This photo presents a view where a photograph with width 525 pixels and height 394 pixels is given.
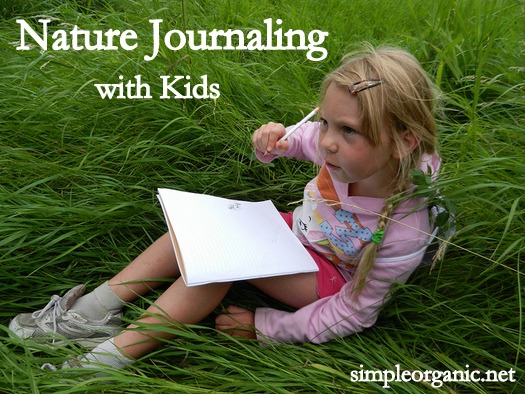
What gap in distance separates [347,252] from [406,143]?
0.29 m

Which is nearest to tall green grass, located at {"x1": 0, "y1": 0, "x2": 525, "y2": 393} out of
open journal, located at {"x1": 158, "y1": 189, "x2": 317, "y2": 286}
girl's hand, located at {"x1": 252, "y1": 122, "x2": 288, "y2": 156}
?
open journal, located at {"x1": 158, "y1": 189, "x2": 317, "y2": 286}

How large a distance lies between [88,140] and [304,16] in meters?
1.01

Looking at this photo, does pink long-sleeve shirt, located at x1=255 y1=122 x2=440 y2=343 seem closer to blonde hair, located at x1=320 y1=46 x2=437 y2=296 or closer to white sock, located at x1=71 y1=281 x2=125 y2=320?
blonde hair, located at x1=320 y1=46 x2=437 y2=296

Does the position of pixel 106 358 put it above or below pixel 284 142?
below

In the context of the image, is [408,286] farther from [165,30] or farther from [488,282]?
[165,30]

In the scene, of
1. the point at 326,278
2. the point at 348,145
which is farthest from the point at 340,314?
the point at 348,145

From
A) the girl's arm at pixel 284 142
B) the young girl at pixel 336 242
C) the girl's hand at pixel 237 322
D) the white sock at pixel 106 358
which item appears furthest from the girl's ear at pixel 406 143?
the white sock at pixel 106 358

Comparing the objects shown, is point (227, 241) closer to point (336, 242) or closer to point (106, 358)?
point (336, 242)

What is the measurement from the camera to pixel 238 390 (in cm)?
122

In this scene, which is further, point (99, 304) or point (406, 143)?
point (99, 304)

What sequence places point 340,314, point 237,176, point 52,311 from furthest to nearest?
point 237,176, point 52,311, point 340,314

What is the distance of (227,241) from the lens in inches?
54.4

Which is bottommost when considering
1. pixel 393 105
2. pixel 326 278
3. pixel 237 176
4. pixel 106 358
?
pixel 106 358

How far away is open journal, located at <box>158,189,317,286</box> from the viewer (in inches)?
50.8
